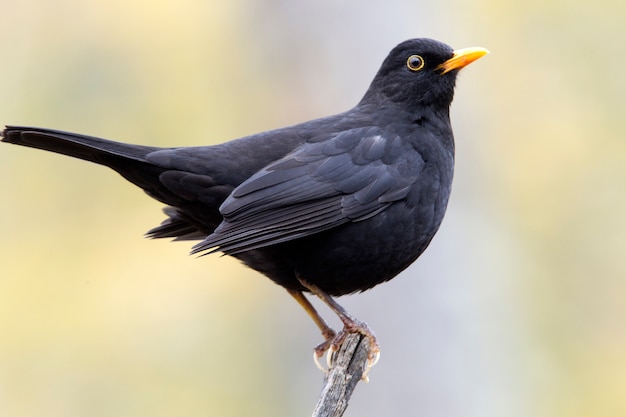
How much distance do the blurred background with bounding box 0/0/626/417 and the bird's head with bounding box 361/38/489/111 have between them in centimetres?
174

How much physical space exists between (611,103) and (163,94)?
212 inches

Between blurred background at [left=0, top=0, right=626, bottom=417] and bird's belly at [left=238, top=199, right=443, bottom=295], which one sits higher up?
blurred background at [left=0, top=0, right=626, bottom=417]

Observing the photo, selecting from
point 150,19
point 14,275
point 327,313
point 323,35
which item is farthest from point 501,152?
point 14,275

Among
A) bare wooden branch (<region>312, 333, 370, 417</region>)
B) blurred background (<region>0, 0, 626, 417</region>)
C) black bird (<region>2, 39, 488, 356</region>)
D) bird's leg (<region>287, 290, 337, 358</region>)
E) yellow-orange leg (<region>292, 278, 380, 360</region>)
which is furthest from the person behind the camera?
blurred background (<region>0, 0, 626, 417</region>)

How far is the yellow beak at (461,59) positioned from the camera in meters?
5.62

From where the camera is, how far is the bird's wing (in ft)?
16.0

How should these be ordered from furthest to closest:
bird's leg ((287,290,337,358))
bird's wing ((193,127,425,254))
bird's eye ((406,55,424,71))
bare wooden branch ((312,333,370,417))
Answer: bird's eye ((406,55,424,71)) < bird's leg ((287,290,337,358)) < bird's wing ((193,127,425,254)) < bare wooden branch ((312,333,370,417))

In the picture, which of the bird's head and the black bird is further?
the bird's head

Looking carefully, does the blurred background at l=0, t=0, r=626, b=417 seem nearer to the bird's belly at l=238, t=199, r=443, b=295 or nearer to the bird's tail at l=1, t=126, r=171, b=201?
the bird's belly at l=238, t=199, r=443, b=295

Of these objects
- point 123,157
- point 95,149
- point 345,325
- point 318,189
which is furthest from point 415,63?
point 95,149

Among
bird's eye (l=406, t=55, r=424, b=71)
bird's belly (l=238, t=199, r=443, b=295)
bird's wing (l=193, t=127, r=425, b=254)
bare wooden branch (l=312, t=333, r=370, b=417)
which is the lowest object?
bare wooden branch (l=312, t=333, r=370, b=417)

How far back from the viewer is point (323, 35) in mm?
8109

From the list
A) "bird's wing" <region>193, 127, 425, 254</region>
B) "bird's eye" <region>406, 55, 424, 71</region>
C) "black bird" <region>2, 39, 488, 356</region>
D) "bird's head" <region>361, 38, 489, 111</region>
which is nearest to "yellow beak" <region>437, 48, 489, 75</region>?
"bird's head" <region>361, 38, 489, 111</region>

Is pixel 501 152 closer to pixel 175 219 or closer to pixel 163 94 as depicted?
pixel 163 94
